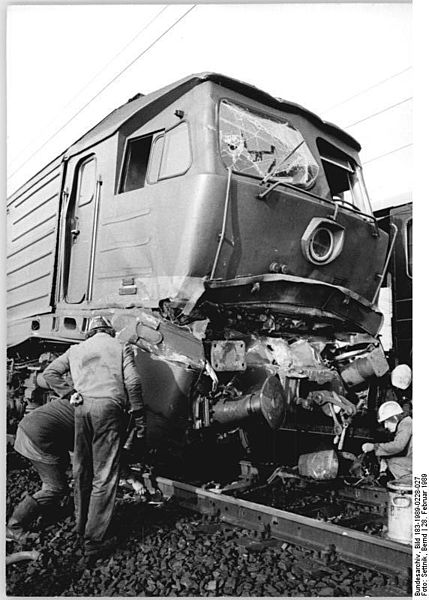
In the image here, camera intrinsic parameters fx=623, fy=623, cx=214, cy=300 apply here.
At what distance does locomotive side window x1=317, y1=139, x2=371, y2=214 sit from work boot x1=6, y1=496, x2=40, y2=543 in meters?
3.40

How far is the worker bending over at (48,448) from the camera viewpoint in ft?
12.9

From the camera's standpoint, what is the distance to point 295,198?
4434 mm

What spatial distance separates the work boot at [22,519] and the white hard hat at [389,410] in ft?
8.19

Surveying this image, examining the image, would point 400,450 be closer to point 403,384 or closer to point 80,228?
point 403,384

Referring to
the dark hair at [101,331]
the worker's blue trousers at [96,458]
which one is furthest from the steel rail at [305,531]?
the dark hair at [101,331]

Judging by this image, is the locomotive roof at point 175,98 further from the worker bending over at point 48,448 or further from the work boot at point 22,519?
the work boot at point 22,519

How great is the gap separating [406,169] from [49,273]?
2.94 metres

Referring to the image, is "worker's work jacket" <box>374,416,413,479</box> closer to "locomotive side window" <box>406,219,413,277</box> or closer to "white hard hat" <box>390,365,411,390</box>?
"white hard hat" <box>390,365,411,390</box>

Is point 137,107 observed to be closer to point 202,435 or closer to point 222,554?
point 202,435

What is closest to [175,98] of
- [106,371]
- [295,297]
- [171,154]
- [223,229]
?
[171,154]

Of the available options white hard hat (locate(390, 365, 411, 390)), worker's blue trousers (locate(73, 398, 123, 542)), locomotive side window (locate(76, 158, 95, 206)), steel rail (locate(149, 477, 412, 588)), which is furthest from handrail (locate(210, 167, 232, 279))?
white hard hat (locate(390, 365, 411, 390))

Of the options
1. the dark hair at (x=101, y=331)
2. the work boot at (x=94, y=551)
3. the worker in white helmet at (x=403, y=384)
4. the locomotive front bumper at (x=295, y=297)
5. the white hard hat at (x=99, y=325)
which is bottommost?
the work boot at (x=94, y=551)

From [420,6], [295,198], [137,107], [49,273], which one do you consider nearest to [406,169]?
[295,198]

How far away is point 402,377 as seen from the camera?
4.66 m
